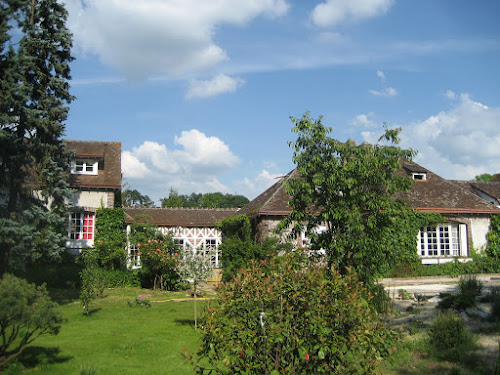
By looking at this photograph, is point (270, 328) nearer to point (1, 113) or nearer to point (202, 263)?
point (202, 263)

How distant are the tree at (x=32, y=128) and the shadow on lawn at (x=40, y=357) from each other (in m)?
6.72

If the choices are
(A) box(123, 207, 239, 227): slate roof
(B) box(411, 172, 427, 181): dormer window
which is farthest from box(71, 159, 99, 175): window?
(B) box(411, 172, 427, 181): dormer window

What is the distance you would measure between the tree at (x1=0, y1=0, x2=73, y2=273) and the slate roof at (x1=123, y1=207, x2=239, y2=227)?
740cm

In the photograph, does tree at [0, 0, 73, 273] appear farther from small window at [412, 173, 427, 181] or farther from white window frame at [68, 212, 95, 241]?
small window at [412, 173, 427, 181]

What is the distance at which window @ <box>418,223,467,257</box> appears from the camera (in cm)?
2362

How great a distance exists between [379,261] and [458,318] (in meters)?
2.20

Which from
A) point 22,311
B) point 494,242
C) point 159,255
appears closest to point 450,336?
point 22,311

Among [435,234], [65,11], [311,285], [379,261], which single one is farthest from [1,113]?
[435,234]

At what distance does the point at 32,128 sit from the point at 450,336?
1551 centimetres

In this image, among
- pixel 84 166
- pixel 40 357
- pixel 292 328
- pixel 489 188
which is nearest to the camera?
pixel 292 328

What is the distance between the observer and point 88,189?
23.7 meters

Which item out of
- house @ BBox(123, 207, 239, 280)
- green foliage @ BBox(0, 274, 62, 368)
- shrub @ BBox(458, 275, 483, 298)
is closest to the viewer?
green foliage @ BBox(0, 274, 62, 368)

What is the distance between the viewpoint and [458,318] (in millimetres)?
9727

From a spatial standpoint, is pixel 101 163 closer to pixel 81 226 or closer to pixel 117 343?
pixel 81 226
